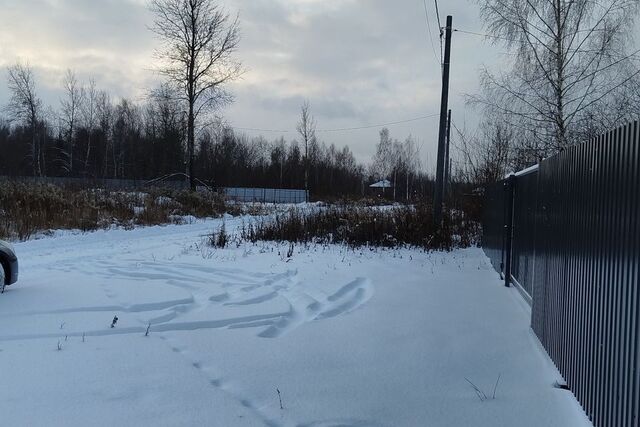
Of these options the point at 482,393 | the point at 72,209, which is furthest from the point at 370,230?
the point at 482,393

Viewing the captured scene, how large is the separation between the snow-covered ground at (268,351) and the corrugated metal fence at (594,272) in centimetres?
34

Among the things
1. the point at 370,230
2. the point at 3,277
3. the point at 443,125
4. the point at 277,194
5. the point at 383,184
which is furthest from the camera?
the point at 383,184

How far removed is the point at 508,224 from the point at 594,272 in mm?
5466

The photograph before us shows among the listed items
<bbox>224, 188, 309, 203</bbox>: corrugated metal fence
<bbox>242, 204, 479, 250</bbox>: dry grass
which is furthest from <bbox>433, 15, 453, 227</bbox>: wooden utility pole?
<bbox>224, 188, 309, 203</bbox>: corrugated metal fence

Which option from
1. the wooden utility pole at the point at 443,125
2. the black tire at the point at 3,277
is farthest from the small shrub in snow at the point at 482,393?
the wooden utility pole at the point at 443,125

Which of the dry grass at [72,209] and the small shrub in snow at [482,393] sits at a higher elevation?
the dry grass at [72,209]

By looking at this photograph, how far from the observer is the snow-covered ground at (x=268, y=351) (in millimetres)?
3451

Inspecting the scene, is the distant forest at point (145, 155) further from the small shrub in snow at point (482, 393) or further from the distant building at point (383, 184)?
Result: the small shrub in snow at point (482, 393)

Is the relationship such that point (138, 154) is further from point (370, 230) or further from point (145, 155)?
point (370, 230)

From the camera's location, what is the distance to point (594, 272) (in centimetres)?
331

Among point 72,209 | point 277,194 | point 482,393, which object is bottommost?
point 482,393

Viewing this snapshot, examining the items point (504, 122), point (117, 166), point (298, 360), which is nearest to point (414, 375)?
point (298, 360)

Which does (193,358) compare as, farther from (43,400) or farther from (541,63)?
(541,63)

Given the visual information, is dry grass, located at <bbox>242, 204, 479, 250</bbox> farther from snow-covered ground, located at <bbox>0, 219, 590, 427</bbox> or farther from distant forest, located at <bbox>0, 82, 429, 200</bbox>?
distant forest, located at <bbox>0, 82, 429, 200</bbox>
